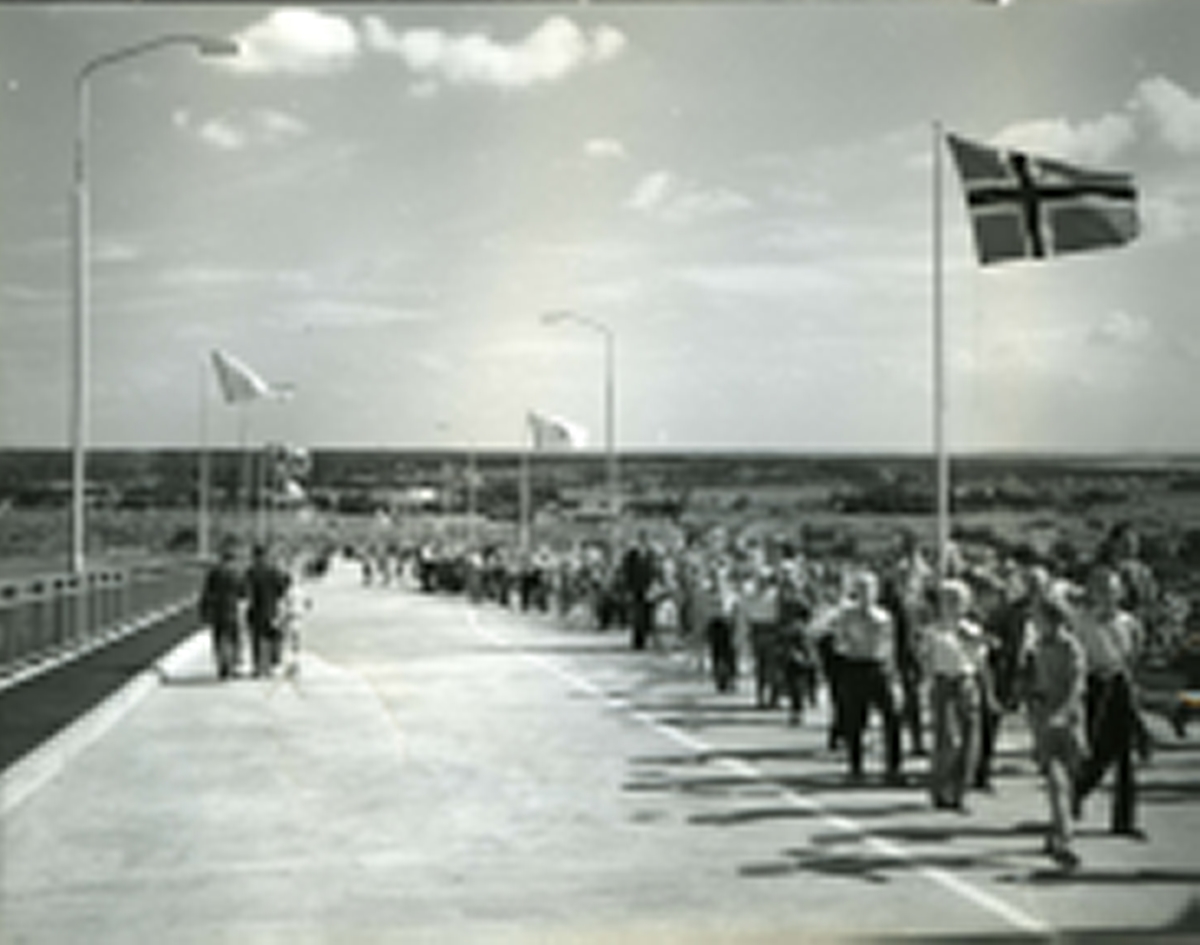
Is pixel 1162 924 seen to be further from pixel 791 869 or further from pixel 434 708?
pixel 434 708

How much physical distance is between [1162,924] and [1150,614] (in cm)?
570

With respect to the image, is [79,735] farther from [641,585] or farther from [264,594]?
[641,585]

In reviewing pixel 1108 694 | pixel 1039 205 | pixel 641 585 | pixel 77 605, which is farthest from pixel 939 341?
pixel 641 585

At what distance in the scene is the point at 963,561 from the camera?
47.4 feet

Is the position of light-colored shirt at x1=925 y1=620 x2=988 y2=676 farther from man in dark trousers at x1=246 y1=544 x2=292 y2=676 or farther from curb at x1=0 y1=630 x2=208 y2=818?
curb at x1=0 y1=630 x2=208 y2=818

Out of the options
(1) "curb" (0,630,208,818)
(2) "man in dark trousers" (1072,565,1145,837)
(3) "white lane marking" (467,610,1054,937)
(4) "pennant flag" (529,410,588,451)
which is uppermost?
(4) "pennant flag" (529,410,588,451)

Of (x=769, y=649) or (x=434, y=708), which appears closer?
(x=434, y=708)

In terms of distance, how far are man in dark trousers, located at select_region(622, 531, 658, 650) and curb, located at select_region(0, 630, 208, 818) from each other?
10399mm

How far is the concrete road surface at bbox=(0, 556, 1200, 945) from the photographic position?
776 cm

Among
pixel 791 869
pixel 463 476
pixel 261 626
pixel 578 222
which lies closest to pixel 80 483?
pixel 261 626

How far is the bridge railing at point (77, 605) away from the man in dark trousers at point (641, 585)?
800cm

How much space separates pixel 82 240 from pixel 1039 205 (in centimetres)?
545

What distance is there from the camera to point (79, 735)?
11.4 metres

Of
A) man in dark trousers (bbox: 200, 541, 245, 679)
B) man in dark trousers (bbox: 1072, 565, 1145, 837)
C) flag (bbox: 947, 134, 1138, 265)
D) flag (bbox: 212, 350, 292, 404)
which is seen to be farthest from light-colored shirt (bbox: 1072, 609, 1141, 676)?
man in dark trousers (bbox: 200, 541, 245, 679)
